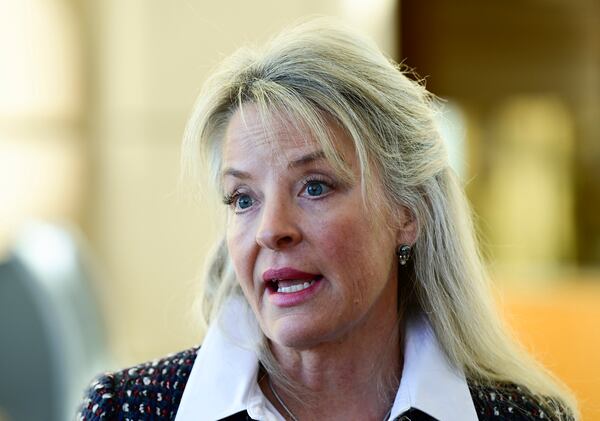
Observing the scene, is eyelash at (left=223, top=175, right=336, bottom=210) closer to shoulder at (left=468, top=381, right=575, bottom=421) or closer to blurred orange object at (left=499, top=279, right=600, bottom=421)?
shoulder at (left=468, top=381, right=575, bottom=421)

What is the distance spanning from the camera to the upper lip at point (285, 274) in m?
1.74

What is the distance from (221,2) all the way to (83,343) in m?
2.38

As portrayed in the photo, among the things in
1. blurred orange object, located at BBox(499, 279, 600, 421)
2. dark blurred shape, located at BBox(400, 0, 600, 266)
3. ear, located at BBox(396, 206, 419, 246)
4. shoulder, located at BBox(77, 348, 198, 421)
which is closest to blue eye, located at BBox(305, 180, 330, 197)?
ear, located at BBox(396, 206, 419, 246)

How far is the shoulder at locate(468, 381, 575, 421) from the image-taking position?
6.37 ft

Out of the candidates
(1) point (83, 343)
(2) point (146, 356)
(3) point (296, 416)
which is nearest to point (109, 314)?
(2) point (146, 356)

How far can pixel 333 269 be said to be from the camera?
1.76m

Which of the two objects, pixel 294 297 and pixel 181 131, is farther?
pixel 181 131

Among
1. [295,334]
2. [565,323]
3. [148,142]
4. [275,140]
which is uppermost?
[275,140]

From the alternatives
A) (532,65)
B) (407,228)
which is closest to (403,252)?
(407,228)

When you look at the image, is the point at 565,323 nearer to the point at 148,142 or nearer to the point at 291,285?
the point at 148,142

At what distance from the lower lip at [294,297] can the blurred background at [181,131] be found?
360 cm

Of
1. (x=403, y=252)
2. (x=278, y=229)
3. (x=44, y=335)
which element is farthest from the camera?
(x=44, y=335)

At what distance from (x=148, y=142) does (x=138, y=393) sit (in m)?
3.73

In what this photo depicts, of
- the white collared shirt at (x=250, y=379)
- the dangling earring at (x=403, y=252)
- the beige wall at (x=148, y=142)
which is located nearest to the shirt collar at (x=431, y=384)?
the white collared shirt at (x=250, y=379)
